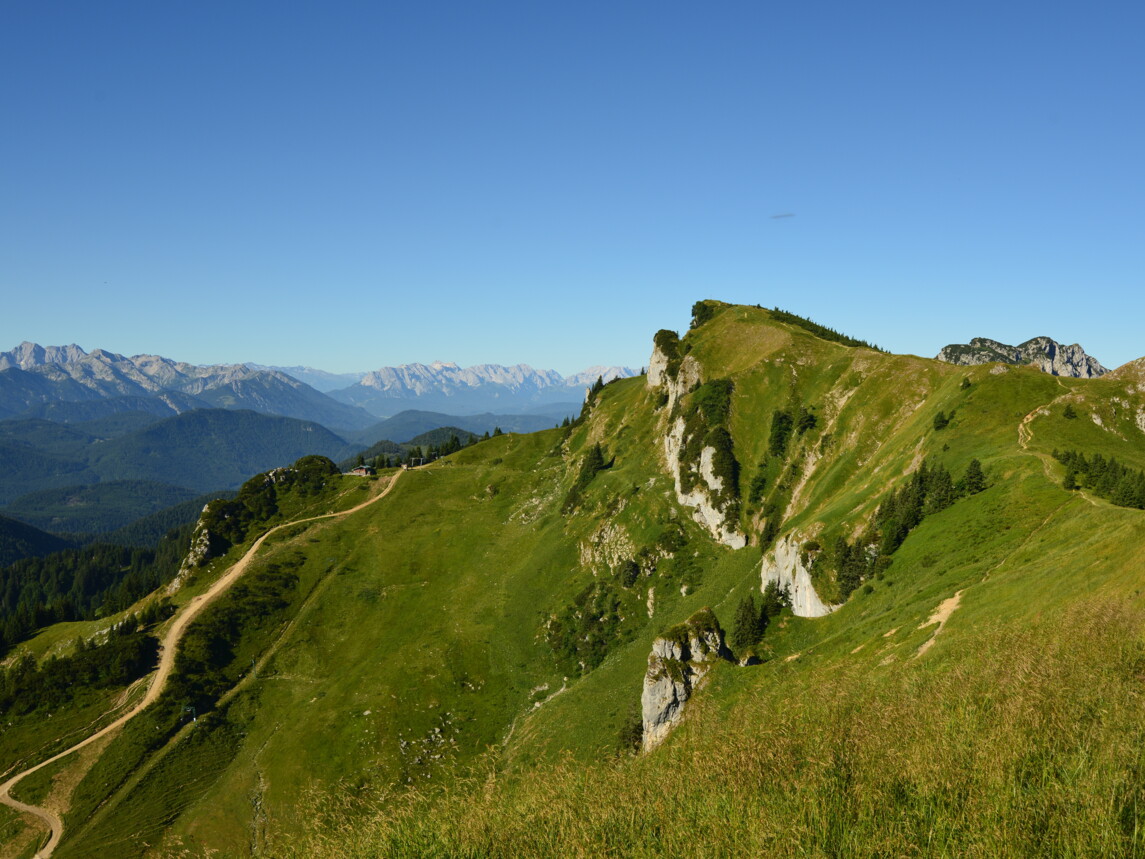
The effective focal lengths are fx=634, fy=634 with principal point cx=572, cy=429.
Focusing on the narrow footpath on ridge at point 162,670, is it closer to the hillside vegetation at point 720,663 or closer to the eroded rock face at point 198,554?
the hillside vegetation at point 720,663

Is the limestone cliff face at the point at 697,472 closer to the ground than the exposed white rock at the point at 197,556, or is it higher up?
higher up

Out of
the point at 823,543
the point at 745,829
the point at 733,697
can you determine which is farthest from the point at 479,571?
the point at 745,829

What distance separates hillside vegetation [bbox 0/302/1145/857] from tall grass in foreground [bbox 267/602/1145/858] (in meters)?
0.12

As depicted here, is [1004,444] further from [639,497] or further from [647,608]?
[639,497]

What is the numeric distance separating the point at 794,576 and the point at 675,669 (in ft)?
93.4

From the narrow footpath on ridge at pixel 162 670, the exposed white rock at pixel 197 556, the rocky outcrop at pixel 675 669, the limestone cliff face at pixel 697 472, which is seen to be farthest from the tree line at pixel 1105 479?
the exposed white rock at pixel 197 556

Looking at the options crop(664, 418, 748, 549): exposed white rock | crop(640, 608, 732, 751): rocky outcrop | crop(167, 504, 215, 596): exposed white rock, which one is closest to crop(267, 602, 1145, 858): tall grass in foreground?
crop(640, 608, 732, 751): rocky outcrop

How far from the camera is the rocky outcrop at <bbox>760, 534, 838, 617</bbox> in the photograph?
84125 mm

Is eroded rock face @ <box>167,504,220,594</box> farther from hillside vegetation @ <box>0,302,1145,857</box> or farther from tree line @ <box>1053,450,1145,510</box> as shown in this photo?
tree line @ <box>1053,450,1145,510</box>

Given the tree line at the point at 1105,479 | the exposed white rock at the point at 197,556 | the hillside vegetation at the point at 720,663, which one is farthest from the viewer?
the exposed white rock at the point at 197,556

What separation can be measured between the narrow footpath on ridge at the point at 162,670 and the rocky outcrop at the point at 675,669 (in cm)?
8071

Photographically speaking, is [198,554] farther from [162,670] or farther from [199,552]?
[162,670]

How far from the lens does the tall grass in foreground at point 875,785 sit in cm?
1448

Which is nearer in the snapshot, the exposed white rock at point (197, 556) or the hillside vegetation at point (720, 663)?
the hillside vegetation at point (720, 663)
